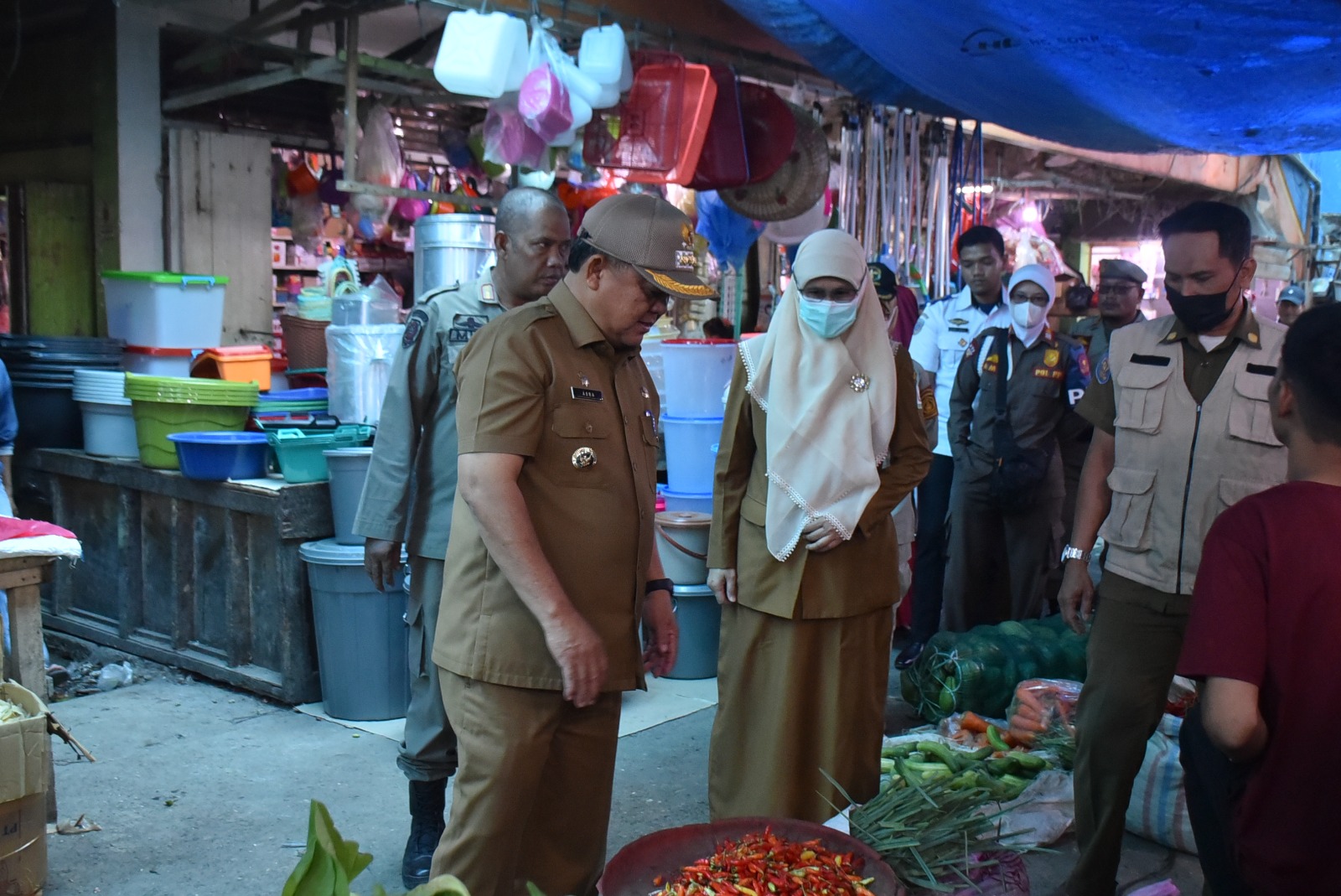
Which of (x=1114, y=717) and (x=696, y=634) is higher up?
(x=1114, y=717)

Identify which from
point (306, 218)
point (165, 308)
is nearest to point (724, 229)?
point (165, 308)

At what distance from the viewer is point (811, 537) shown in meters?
3.31

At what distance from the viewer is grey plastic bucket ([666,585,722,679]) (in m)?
5.52

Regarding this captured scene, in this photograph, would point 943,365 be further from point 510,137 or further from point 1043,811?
point 1043,811

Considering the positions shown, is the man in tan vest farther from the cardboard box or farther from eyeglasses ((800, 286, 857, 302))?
the cardboard box

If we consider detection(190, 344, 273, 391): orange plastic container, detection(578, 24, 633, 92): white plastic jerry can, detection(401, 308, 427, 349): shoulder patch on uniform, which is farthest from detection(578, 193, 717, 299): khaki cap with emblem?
detection(190, 344, 273, 391): orange plastic container

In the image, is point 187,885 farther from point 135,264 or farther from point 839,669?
point 135,264

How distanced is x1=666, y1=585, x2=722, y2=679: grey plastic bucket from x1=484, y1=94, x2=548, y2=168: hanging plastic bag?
210 centimetres

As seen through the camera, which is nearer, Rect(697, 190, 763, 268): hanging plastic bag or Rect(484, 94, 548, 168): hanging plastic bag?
Rect(484, 94, 548, 168): hanging plastic bag

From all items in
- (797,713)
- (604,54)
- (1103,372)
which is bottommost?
(797,713)

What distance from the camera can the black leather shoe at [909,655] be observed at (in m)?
5.61

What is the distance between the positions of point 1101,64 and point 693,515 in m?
2.63

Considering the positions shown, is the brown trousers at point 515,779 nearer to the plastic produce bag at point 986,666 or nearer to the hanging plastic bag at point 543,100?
the plastic produce bag at point 986,666

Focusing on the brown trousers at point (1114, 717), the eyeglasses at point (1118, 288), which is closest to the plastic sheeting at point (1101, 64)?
the eyeglasses at point (1118, 288)
